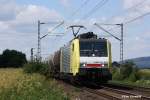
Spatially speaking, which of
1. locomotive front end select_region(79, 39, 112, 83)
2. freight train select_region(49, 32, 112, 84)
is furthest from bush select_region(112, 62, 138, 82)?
locomotive front end select_region(79, 39, 112, 83)

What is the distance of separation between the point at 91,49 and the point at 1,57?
90.7m

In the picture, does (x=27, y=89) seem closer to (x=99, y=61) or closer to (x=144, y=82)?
(x=99, y=61)

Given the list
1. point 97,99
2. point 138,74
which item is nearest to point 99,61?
point 97,99

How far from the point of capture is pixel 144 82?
4319 centimetres

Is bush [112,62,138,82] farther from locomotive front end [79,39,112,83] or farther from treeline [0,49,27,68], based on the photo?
treeline [0,49,27,68]

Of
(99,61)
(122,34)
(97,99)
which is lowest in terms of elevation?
(97,99)

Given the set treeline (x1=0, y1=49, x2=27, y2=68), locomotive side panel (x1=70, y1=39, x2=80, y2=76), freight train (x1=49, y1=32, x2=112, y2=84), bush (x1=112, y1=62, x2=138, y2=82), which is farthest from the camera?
treeline (x1=0, y1=49, x2=27, y2=68)

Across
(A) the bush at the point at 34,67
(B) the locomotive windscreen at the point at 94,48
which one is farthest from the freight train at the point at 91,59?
(A) the bush at the point at 34,67

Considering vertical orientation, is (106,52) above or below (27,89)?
above

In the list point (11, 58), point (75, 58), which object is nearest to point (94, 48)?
point (75, 58)

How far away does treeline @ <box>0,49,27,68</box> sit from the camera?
397 feet

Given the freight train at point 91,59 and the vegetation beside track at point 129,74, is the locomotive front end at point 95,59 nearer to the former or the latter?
the freight train at point 91,59

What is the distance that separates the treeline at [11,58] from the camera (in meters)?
121

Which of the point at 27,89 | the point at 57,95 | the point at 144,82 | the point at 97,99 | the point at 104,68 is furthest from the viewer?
the point at 144,82
